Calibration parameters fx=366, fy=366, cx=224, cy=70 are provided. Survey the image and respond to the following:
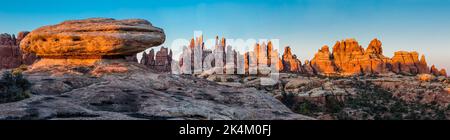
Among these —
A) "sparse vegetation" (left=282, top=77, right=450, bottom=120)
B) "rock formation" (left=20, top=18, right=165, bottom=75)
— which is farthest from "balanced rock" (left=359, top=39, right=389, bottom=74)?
"rock formation" (left=20, top=18, right=165, bottom=75)

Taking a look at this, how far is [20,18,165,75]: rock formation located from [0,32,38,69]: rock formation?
27.7 meters

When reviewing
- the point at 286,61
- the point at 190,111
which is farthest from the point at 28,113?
the point at 286,61

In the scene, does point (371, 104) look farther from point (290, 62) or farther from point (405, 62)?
point (405, 62)

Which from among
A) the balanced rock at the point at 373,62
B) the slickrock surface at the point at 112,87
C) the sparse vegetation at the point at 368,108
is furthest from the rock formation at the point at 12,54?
the balanced rock at the point at 373,62

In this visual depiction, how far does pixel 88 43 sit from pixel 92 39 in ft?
1.22

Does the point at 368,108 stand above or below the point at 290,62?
below

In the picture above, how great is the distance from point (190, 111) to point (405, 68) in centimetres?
14047

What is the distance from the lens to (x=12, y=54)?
5312cm

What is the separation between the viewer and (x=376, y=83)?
86875mm

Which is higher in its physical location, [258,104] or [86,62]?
[86,62]

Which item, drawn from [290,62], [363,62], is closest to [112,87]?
[290,62]

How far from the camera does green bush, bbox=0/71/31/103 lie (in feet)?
36.5

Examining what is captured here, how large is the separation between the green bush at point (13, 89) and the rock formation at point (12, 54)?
38.1 meters
